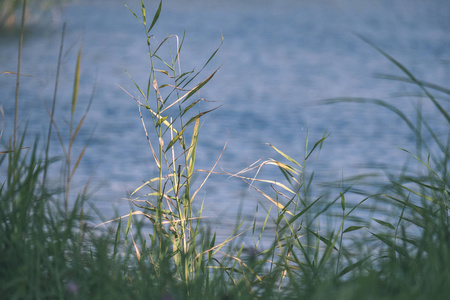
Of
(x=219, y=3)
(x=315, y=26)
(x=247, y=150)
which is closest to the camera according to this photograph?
(x=247, y=150)

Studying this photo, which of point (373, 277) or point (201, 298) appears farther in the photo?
point (201, 298)

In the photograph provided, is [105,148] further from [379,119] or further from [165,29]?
[165,29]

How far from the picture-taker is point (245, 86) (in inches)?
236

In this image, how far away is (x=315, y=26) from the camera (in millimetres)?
10289

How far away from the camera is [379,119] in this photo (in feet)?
15.9

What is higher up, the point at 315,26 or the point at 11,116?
the point at 315,26

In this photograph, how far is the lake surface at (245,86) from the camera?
11.7 ft

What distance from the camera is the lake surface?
3.56m

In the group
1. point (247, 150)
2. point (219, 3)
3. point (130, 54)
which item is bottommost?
point (247, 150)

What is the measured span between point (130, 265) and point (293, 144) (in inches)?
105

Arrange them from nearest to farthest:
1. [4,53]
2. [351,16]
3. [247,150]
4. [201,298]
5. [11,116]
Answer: [201,298]
[247,150]
[11,116]
[4,53]
[351,16]

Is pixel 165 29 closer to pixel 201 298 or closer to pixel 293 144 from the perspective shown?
pixel 293 144

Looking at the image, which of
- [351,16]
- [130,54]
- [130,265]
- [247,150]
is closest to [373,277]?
[130,265]

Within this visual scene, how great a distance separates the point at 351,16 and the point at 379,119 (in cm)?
772
